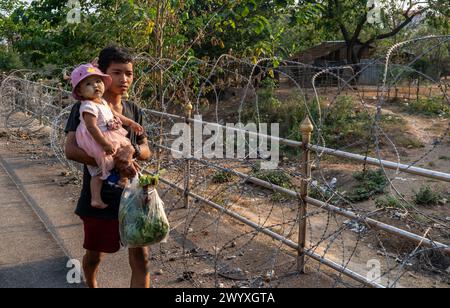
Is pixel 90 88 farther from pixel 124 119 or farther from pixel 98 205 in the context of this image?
pixel 98 205

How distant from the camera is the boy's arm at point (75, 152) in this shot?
2.72 meters

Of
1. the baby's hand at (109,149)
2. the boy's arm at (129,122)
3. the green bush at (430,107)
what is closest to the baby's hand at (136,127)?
the boy's arm at (129,122)

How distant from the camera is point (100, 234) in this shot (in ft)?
9.29

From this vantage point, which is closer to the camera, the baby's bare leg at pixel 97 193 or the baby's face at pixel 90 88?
the baby's face at pixel 90 88

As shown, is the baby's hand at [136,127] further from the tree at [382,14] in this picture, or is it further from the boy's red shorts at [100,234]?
the tree at [382,14]

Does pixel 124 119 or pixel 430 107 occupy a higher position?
pixel 124 119

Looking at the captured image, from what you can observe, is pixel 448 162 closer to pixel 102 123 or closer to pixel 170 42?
pixel 170 42

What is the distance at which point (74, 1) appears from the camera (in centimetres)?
816

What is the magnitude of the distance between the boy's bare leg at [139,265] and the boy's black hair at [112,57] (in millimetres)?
1031

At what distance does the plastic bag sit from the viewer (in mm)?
2609

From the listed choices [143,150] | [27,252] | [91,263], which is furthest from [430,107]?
[91,263]

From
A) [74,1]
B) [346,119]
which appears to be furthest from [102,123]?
[346,119]

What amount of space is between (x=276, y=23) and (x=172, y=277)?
7.69m

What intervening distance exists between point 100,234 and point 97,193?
24 centimetres
